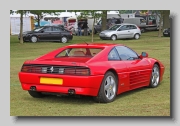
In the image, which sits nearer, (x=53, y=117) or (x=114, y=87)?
(x=53, y=117)

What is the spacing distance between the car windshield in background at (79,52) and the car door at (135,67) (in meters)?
0.64

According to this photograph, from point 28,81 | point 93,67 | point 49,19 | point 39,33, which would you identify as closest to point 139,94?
point 93,67

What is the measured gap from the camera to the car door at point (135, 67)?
8.53 meters

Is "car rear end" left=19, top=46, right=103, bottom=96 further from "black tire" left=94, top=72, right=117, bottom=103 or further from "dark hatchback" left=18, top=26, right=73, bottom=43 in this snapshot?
"dark hatchback" left=18, top=26, right=73, bottom=43

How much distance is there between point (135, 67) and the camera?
28.5 ft

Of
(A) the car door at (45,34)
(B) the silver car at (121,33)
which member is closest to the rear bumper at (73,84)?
(A) the car door at (45,34)

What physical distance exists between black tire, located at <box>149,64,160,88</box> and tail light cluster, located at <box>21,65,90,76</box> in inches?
108

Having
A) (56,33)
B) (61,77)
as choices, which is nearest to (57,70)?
(61,77)

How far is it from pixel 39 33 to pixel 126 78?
16.1m

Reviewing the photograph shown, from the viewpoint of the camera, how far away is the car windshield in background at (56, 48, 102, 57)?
8.09 metres

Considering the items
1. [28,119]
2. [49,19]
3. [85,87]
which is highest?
[49,19]

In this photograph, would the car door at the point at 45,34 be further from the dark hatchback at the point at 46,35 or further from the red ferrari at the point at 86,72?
the red ferrari at the point at 86,72

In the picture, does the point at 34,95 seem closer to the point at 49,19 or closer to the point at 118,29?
the point at 118,29

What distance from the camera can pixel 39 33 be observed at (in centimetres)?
2388
